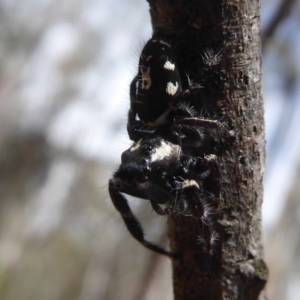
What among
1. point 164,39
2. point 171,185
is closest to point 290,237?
point 171,185

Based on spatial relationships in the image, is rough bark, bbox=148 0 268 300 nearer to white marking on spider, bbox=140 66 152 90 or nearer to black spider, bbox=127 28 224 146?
black spider, bbox=127 28 224 146

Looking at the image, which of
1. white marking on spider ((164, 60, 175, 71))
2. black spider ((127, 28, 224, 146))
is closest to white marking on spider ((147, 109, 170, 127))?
black spider ((127, 28, 224, 146))

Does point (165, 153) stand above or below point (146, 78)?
below

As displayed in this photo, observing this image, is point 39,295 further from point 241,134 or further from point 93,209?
point 241,134

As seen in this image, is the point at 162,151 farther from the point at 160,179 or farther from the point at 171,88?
the point at 171,88

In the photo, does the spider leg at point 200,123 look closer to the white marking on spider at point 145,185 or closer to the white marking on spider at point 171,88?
the white marking on spider at point 171,88

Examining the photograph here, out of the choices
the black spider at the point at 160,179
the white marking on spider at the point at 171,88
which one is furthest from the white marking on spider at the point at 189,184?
the white marking on spider at the point at 171,88

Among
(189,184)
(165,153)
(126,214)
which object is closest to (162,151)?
(165,153)
